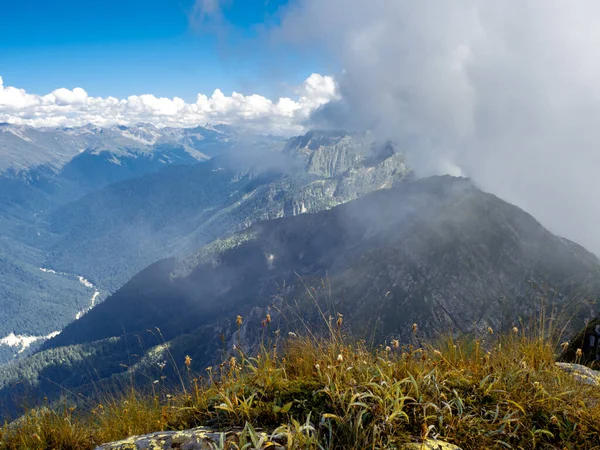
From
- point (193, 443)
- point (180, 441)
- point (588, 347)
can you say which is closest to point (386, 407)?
point (193, 443)

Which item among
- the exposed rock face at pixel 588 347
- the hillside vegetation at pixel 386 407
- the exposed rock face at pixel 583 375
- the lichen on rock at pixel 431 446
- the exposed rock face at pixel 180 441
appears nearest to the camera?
the lichen on rock at pixel 431 446

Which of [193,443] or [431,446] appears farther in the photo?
[193,443]

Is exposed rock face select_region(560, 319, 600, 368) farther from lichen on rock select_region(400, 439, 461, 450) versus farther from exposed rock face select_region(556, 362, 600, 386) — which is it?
lichen on rock select_region(400, 439, 461, 450)

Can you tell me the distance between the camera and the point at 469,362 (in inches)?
236

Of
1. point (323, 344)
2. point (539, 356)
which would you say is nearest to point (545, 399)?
point (539, 356)

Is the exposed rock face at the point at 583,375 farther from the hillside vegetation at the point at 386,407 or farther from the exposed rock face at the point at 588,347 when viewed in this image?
the exposed rock face at the point at 588,347

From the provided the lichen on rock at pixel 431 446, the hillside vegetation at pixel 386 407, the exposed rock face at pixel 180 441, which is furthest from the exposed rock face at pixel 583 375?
the exposed rock face at pixel 180 441

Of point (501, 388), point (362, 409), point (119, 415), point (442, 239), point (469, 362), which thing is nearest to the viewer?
point (362, 409)

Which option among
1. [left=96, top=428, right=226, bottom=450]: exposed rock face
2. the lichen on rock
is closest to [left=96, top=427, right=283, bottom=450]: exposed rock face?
[left=96, top=428, right=226, bottom=450]: exposed rock face

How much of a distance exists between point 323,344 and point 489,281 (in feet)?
621

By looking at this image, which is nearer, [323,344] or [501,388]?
[501,388]

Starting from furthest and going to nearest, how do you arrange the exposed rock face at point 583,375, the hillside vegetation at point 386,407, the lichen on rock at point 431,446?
the exposed rock face at point 583,375
the hillside vegetation at point 386,407
the lichen on rock at point 431,446

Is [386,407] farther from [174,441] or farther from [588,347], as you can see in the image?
[588,347]

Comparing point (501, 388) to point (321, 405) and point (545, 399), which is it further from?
point (321, 405)
